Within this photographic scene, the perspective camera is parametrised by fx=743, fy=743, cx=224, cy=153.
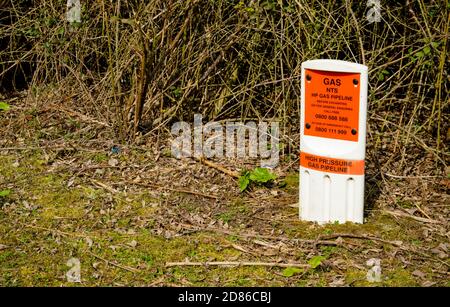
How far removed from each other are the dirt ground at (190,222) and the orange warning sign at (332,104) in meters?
0.61

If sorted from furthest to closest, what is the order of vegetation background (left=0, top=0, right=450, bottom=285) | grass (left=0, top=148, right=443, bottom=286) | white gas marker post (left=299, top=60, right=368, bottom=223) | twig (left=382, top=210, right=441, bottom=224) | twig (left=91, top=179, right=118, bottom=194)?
vegetation background (left=0, top=0, right=450, bottom=285)
twig (left=91, top=179, right=118, bottom=194)
twig (left=382, top=210, right=441, bottom=224)
white gas marker post (left=299, top=60, right=368, bottom=223)
grass (left=0, top=148, right=443, bottom=286)

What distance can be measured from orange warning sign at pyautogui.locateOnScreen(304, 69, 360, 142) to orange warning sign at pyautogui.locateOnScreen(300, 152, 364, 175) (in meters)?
0.14

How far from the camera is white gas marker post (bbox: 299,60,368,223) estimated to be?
14.8 ft

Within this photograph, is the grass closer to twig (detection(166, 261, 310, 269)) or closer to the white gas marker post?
twig (detection(166, 261, 310, 269))

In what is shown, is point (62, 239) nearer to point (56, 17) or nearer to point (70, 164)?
point (70, 164)

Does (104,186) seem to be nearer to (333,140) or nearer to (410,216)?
(333,140)

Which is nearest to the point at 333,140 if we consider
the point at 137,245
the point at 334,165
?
the point at 334,165

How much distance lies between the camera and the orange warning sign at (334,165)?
15.0 feet

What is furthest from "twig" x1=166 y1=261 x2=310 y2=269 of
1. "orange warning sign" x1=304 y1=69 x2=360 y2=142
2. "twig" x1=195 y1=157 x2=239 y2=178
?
"twig" x1=195 y1=157 x2=239 y2=178

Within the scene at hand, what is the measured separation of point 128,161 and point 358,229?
200cm

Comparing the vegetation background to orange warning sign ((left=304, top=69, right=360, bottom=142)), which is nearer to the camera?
orange warning sign ((left=304, top=69, right=360, bottom=142))

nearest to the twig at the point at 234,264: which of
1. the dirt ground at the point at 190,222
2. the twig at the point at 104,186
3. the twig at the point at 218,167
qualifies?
the dirt ground at the point at 190,222

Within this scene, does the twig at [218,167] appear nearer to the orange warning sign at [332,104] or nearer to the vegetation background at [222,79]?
the vegetation background at [222,79]

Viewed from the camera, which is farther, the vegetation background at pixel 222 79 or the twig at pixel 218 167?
the vegetation background at pixel 222 79
